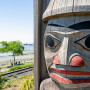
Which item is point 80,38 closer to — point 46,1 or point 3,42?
point 46,1

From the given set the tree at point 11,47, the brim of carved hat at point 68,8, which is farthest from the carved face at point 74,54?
the tree at point 11,47

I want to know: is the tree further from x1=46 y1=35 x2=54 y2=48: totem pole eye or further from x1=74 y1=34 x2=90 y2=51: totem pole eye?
x1=74 y1=34 x2=90 y2=51: totem pole eye

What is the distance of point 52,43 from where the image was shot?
1196 mm

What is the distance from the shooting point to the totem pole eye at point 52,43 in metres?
1.15

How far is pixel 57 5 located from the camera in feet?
3.67

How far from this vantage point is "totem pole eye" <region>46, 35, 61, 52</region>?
115cm

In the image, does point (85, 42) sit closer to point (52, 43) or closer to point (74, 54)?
point (74, 54)

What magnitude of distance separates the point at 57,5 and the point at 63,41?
0.36 metres

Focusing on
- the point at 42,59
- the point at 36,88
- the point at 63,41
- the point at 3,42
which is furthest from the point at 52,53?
the point at 3,42

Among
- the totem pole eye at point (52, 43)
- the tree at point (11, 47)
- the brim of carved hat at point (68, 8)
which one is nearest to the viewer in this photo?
the brim of carved hat at point (68, 8)

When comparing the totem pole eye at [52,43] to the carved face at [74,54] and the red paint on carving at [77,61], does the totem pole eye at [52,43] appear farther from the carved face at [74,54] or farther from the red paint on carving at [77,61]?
the red paint on carving at [77,61]

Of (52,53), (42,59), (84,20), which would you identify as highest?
(84,20)

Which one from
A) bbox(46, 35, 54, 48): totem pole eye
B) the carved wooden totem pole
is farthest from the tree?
the carved wooden totem pole

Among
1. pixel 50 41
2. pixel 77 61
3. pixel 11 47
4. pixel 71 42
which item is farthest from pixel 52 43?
pixel 11 47
